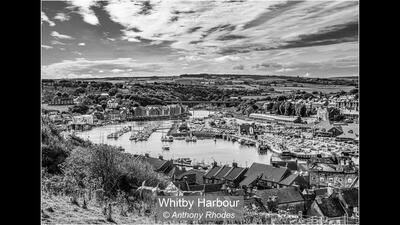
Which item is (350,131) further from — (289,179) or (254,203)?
(254,203)

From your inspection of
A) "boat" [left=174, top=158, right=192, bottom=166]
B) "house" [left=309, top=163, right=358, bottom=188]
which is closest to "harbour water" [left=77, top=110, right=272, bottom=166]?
"boat" [left=174, top=158, right=192, bottom=166]

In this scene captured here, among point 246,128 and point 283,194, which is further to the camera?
point 246,128

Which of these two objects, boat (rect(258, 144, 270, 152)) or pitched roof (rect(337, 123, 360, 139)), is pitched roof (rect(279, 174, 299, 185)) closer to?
boat (rect(258, 144, 270, 152))

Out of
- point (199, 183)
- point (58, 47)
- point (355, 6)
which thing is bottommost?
point (199, 183)

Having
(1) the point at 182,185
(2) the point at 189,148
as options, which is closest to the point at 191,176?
(1) the point at 182,185
